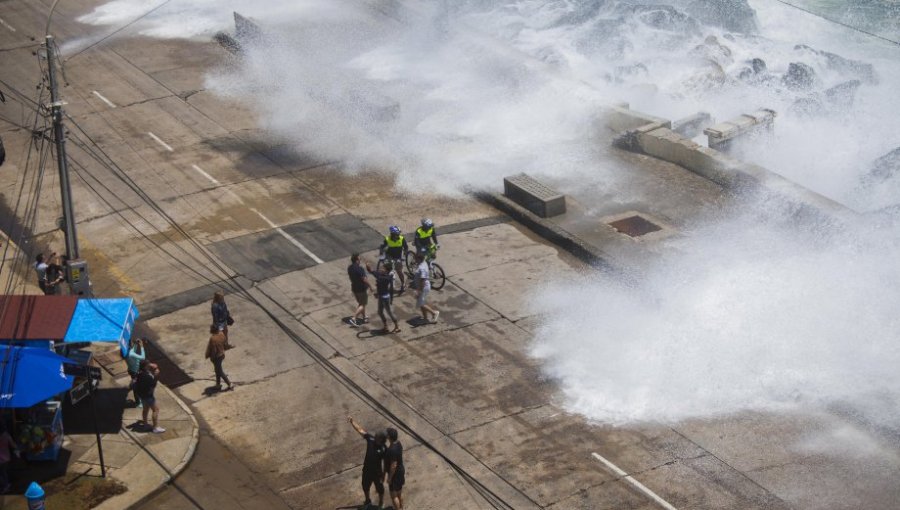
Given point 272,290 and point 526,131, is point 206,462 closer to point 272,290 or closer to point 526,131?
point 272,290

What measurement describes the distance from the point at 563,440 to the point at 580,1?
116ft

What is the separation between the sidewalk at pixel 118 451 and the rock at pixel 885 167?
1972 cm

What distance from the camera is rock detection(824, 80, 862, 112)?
3600 centimetres

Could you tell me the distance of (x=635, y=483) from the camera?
54.6 ft

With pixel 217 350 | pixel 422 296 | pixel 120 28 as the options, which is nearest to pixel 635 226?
pixel 422 296

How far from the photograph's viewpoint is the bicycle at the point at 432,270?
74.3 feet

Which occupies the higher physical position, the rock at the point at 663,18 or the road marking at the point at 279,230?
the rock at the point at 663,18

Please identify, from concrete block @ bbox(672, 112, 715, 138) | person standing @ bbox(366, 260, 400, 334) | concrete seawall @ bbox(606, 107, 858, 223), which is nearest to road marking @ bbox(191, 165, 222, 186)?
person standing @ bbox(366, 260, 400, 334)

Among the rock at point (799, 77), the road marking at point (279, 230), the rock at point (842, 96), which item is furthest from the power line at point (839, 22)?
the road marking at point (279, 230)

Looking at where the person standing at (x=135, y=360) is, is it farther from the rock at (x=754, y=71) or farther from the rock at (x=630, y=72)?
the rock at (x=754, y=71)

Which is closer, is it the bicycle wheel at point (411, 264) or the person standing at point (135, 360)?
the person standing at point (135, 360)

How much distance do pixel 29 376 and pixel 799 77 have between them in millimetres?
31437

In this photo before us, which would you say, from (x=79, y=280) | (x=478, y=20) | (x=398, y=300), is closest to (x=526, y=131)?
(x=398, y=300)

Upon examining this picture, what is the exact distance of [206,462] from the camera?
17594 millimetres
